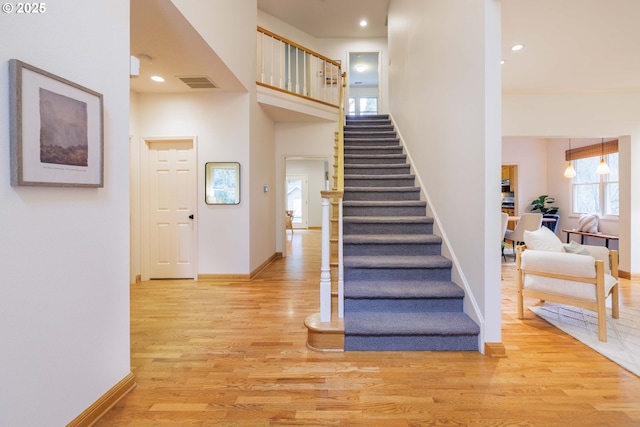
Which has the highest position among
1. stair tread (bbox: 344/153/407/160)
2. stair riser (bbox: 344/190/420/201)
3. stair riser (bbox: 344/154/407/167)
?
stair tread (bbox: 344/153/407/160)

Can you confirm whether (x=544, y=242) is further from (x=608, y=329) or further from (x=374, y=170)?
(x=374, y=170)

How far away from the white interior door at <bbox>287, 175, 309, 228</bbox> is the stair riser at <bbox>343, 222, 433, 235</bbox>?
8.93m

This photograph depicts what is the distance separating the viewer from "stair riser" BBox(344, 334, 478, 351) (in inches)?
93.0

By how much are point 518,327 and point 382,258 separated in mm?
1375

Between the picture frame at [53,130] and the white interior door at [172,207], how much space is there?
9.86 feet

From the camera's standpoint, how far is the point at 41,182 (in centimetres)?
133

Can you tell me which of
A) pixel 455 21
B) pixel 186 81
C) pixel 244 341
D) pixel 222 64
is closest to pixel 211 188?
pixel 186 81

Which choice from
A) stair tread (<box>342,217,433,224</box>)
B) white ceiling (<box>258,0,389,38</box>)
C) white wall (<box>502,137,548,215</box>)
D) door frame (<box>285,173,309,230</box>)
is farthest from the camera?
door frame (<box>285,173,309,230</box>)

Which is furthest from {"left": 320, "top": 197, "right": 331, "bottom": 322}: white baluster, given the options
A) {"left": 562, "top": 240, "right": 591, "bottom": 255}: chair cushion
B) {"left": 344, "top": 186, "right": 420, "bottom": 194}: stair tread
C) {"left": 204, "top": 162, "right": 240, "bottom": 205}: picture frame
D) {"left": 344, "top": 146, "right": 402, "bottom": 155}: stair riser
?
{"left": 344, "top": 146, "right": 402, "bottom": 155}: stair riser

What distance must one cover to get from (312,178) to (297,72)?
7.13 m

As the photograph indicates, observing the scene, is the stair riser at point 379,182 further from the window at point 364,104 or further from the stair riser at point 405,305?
the window at point 364,104

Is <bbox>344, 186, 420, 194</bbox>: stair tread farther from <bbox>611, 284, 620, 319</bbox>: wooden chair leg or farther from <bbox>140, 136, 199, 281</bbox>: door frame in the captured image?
<bbox>140, 136, 199, 281</bbox>: door frame

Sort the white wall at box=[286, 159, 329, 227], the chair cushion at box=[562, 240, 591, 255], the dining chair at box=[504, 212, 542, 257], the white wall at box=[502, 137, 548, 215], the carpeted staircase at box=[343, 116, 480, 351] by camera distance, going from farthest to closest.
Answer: the white wall at box=[286, 159, 329, 227]
the white wall at box=[502, 137, 548, 215]
the dining chair at box=[504, 212, 542, 257]
the chair cushion at box=[562, 240, 591, 255]
the carpeted staircase at box=[343, 116, 480, 351]

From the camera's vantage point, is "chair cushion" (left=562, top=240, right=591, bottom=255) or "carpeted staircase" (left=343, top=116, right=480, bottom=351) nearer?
"carpeted staircase" (left=343, top=116, right=480, bottom=351)
